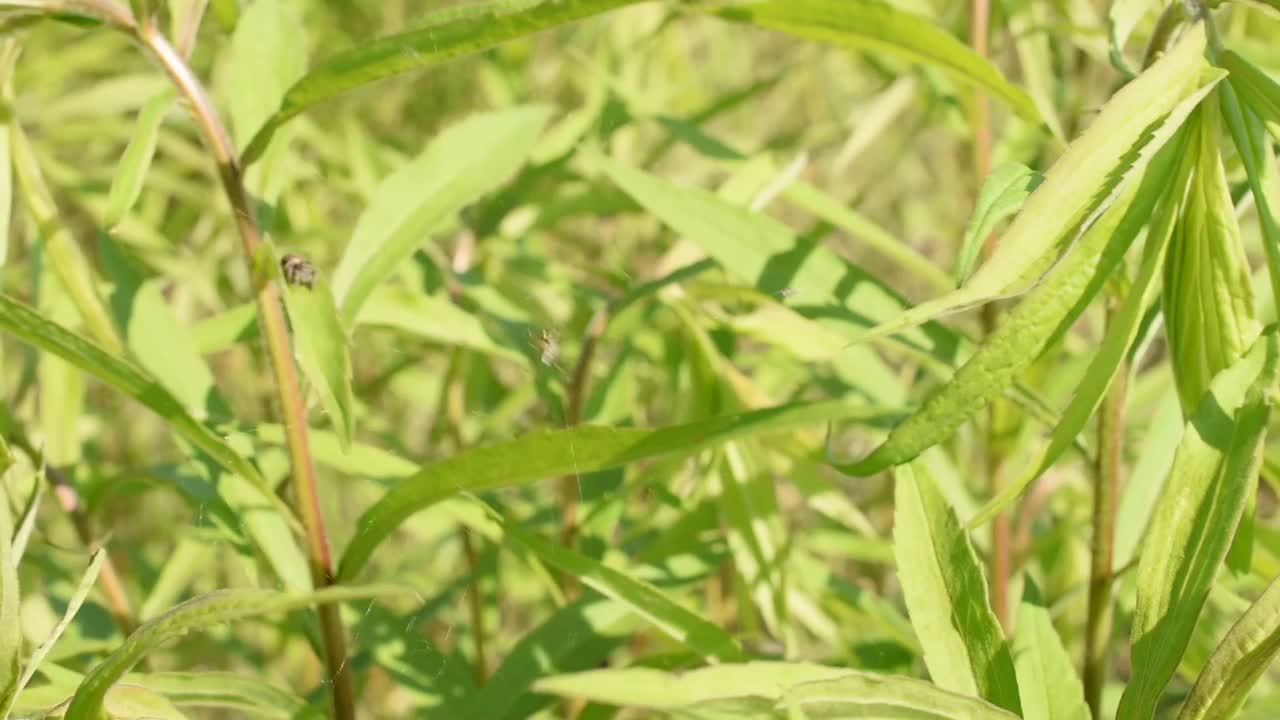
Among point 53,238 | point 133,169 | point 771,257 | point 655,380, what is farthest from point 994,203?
point 655,380

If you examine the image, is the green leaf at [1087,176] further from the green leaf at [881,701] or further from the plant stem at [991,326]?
the plant stem at [991,326]

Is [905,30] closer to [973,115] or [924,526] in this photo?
[924,526]

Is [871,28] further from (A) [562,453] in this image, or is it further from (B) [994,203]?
(A) [562,453]

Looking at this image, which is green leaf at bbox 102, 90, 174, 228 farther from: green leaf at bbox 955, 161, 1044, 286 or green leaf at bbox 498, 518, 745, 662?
green leaf at bbox 955, 161, 1044, 286

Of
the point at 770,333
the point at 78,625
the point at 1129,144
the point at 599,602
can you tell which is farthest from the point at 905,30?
the point at 78,625

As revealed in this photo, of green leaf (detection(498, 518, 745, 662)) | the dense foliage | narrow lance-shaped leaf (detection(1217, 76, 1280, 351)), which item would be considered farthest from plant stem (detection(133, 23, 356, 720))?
narrow lance-shaped leaf (detection(1217, 76, 1280, 351))

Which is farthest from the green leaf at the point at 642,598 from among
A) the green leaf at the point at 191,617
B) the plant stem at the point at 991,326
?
the plant stem at the point at 991,326
